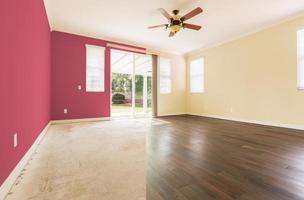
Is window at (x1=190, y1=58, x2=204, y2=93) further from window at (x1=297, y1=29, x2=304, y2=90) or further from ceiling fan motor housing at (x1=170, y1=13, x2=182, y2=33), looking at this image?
ceiling fan motor housing at (x1=170, y1=13, x2=182, y2=33)

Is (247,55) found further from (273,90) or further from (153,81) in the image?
(153,81)

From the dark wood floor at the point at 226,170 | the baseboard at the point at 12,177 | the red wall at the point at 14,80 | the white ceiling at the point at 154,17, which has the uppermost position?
the white ceiling at the point at 154,17

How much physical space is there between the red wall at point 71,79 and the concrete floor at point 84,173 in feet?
7.44

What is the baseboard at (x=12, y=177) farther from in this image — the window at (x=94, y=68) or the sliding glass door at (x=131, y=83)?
the sliding glass door at (x=131, y=83)

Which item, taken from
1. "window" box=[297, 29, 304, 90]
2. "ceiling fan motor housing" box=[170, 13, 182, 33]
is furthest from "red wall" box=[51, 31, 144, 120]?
"window" box=[297, 29, 304, 90]

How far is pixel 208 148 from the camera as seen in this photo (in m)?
2.54

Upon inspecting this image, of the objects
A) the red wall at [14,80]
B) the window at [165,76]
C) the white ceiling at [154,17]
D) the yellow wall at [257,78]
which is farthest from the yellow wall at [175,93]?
the red wall at [14,80]

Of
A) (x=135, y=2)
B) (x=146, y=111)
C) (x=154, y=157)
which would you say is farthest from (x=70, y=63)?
(x=154, y=157)

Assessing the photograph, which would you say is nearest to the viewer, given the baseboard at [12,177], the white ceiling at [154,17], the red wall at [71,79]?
the baseboard at [12,177]

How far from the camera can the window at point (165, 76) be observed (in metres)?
6.89

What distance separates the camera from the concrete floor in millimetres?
1337

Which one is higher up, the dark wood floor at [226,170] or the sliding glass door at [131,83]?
the sliding glass door at [131,83]

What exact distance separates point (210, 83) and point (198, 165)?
5.12 meters

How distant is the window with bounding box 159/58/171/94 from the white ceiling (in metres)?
1.53
